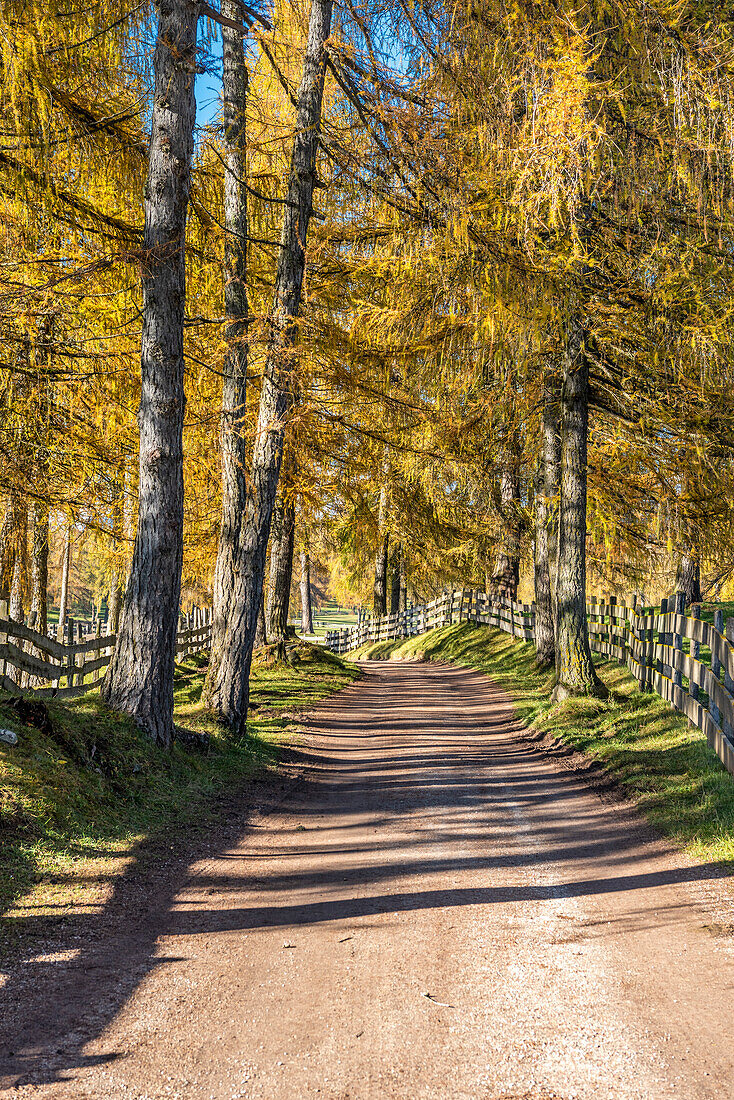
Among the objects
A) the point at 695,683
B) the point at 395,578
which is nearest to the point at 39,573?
the point at 695,683

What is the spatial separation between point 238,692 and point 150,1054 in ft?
22.3

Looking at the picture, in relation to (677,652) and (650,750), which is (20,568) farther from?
(677,652)

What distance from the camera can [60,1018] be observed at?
11.8ft

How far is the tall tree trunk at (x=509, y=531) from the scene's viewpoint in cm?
2036

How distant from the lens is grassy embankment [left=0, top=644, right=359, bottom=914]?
17.0ft

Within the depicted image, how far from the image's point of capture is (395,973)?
415cm

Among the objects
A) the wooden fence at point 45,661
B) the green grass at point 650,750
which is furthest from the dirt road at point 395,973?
the wooden fence at point 45,661

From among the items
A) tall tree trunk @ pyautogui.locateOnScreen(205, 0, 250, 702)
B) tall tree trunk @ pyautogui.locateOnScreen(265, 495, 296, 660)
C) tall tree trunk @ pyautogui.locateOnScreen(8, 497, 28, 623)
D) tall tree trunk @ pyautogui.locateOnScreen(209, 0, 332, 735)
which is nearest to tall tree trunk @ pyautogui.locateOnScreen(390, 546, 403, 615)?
tall tree trunk @ pyautogui.locateOnScreen(265, 495, 296, 660)

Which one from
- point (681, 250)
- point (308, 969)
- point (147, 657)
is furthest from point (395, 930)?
point (681, 250)

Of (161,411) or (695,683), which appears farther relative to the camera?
(695,683)

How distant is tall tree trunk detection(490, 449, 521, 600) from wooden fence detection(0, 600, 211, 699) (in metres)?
9.77

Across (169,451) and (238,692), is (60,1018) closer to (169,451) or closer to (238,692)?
(169,451)

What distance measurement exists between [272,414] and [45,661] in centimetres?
418

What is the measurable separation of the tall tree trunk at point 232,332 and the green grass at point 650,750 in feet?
15.7
